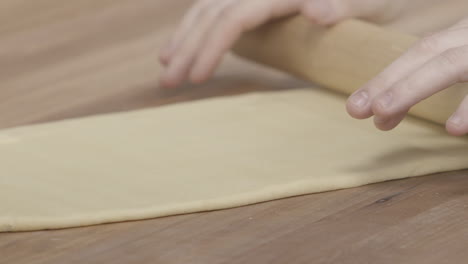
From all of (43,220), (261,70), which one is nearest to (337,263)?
(43,220)

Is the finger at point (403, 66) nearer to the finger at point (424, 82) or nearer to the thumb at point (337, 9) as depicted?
the finger at point (424, 82)

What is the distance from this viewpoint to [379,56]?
1.23 meters

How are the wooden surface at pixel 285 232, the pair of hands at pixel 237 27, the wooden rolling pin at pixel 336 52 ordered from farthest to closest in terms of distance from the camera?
the wooden rolling pin at pixel 336 52, the pair of hands at pixel 237 27, the wooden surface at pixel 285 232

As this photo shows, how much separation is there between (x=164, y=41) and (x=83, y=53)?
0.16 metres

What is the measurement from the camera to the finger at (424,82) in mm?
968

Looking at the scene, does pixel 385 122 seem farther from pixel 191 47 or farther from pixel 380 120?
pixel 191 47

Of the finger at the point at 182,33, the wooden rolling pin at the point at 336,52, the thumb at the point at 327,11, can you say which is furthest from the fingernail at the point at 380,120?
the finger at the point at 182,33

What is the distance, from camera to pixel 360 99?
3.22 feet

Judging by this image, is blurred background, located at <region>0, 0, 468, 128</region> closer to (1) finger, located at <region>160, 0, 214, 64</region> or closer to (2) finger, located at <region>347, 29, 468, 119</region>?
(1) finger, located at <region>160, 0, 214, 64</region>

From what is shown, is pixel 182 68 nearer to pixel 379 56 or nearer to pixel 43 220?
pixel 379 56

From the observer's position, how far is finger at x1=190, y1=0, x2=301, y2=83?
137cm

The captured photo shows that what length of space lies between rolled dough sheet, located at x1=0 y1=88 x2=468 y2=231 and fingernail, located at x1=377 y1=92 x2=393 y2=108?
4.1 inches

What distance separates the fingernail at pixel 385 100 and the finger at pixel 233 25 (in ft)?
1.41

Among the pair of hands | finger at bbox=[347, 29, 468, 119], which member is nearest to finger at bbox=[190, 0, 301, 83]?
the pair of hands
